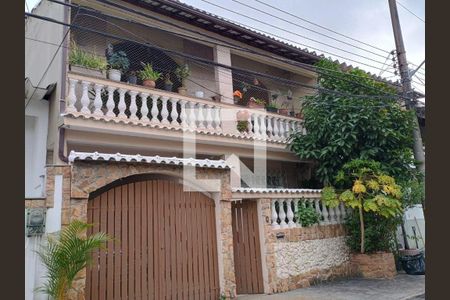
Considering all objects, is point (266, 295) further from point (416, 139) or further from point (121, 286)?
point (416, 139)

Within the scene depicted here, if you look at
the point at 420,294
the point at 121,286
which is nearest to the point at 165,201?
the point at 121,286

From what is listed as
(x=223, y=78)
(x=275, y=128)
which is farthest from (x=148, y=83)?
(x=275, y=128)

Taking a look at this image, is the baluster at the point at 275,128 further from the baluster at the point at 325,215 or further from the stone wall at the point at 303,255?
the stone wall at the point at 303,255

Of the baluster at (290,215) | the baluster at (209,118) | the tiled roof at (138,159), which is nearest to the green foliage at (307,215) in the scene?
the baluster at (290,215)

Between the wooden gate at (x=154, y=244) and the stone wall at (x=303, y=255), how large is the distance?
1.25 meters

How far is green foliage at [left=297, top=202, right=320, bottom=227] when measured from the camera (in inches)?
304

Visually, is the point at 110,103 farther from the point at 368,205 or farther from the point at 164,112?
the point at 368,205

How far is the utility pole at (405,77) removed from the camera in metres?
9.35

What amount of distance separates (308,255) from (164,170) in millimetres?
3870

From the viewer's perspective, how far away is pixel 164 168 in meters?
5.95

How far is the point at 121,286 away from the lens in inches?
208

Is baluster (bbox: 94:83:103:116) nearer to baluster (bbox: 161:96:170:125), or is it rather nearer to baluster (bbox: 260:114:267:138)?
baluster (bbox: 161:96:170:125)

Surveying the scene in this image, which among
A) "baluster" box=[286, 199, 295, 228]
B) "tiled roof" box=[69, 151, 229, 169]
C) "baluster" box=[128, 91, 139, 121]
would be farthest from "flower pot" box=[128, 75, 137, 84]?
"baluster" box=[286, 199, 295, 228]

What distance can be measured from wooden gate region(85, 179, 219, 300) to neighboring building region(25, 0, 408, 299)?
17 millimetres
